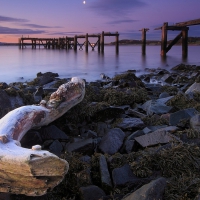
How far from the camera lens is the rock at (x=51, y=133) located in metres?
4.48

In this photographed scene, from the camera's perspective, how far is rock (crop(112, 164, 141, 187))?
3.07 metres

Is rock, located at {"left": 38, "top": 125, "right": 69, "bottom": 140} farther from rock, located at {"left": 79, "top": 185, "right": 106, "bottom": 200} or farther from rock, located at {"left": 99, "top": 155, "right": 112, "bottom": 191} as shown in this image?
rock, located at {"left": 79, "top": 185, "right": 106, "bottom": 200}

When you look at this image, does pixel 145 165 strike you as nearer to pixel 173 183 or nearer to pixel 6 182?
pixel 173 183

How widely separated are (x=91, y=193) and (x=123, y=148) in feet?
4.67

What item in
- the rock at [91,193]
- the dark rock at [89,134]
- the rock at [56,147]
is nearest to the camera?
the rock at [91,193]

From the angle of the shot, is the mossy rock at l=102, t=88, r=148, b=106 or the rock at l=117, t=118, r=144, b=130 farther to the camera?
the mossy rock at l=102, t=88, r=148, b=106

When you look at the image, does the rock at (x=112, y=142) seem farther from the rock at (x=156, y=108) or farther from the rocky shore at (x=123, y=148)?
the rock at (x=156, y=108)

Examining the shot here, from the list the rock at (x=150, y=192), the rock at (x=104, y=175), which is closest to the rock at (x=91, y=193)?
the rock at (x=104, y=175)

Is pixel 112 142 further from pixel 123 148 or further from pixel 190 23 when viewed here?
pixel 190 23

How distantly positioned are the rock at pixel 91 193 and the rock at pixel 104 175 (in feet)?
0.38

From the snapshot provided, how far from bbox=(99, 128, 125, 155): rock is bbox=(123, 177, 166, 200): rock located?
148 cm

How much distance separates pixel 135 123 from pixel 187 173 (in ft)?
6.12

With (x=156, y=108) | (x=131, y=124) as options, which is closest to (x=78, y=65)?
(x=156, y=108)

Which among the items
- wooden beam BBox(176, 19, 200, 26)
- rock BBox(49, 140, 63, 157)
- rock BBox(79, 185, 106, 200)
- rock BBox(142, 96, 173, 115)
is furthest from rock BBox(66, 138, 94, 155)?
wooden beam BBox(176, 19, 200, 26)
